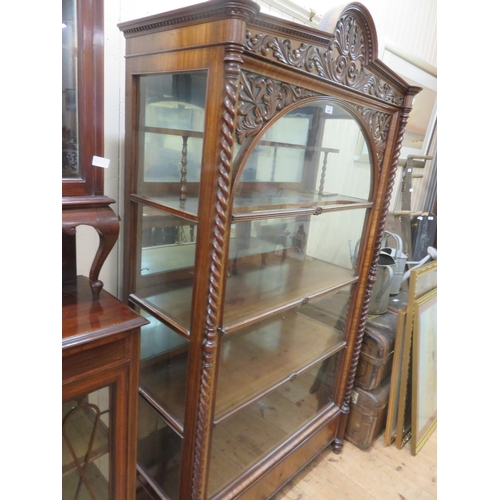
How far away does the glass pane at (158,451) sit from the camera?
117 cm

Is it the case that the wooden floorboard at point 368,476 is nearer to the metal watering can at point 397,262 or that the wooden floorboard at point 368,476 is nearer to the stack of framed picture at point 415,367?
the stack of framed picture at point 415,367

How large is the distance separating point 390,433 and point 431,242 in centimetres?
143

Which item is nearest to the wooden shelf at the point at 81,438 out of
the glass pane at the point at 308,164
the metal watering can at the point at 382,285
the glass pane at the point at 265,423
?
the glass pane at the point at 265,423

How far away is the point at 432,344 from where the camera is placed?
1.88 meters

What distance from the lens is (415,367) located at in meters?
1.74

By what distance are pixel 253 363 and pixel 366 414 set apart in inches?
30.3

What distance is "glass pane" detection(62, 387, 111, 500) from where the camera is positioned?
33.3 inches

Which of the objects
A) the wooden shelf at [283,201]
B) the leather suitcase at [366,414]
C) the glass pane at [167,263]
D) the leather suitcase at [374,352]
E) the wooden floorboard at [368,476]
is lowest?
the wooden floorboard at [368,476]

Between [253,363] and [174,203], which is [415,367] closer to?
[253,363]

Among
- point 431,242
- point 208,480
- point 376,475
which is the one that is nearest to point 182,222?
point 208,480

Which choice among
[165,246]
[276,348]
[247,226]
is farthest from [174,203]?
[276,348]

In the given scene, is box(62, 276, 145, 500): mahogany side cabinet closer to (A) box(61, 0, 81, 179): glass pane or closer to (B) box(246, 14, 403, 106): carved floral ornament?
(A) box(61, 0, 81, 179): glass pane

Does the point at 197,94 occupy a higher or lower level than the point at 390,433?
higher
